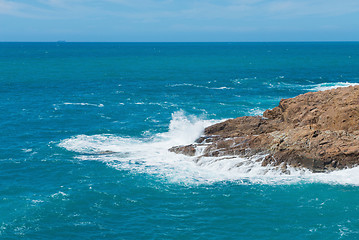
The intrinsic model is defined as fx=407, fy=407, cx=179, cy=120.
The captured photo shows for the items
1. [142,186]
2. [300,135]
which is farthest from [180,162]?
[300,135]

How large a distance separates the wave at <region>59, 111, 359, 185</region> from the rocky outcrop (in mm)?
1035

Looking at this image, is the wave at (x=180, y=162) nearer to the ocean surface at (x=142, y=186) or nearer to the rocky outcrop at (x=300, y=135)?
the ocean surface at (x=142, y=186)

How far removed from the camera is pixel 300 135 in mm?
43969

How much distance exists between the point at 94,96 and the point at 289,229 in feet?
211

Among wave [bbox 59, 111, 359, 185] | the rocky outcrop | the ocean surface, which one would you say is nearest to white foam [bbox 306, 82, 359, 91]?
the ocean surface

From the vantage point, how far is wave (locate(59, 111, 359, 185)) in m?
41.2

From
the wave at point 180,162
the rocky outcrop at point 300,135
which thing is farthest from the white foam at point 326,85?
the wave at point 180,162

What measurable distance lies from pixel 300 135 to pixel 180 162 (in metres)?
13.6

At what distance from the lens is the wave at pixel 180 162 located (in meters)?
41.2

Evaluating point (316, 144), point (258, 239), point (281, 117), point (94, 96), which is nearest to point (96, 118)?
point (94, 96)

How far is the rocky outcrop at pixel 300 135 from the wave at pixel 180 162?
1.04 metres

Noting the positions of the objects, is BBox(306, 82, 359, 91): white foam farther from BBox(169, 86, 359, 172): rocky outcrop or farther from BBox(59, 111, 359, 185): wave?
BBox(59, 111, 359, 185): wave

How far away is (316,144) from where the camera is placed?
140ft

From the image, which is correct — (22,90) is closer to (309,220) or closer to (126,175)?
(126,175)
